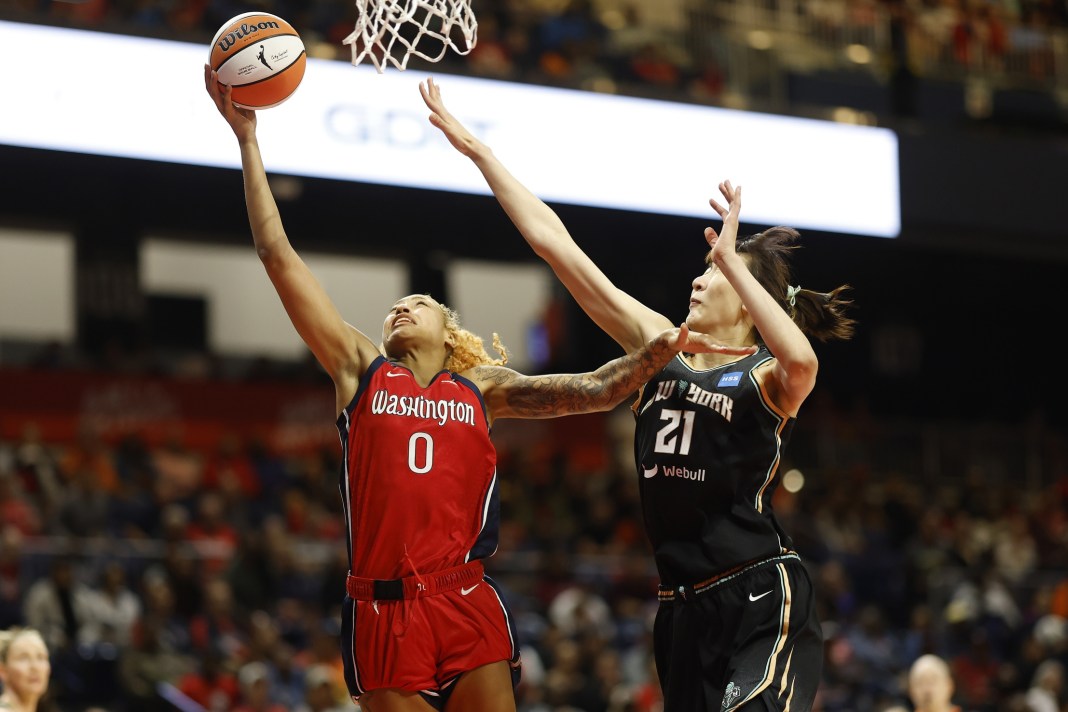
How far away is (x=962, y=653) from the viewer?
49.4 feet

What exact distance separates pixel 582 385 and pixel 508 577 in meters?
9.75

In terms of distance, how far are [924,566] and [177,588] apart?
8665 mm

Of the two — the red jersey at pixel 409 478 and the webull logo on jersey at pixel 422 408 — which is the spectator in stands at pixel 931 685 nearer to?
the red jersey at pixel 409 478

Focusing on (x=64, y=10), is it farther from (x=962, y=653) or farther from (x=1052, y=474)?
(x=1052, y=474)

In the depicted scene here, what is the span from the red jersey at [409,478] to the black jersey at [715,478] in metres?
0.60

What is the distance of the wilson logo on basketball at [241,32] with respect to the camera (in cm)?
525

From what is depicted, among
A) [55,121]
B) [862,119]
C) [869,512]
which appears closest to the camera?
[55,121]

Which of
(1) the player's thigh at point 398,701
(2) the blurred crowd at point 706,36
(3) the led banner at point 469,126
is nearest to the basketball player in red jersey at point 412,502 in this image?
(1) the player's thigh at point 398,701

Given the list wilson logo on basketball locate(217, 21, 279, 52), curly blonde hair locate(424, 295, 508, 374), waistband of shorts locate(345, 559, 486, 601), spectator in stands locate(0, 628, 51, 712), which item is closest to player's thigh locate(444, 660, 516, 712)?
waistband of shorts locate(345, 559, 486, 601)

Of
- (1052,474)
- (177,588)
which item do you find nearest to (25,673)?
(177,588)

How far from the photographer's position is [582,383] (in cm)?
503

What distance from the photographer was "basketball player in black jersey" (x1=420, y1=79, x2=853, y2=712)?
15.7ft

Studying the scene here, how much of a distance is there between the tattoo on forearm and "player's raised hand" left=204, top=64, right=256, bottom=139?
116 centimetres

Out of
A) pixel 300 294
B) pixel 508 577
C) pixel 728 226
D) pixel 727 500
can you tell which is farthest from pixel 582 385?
pixel 508 577
